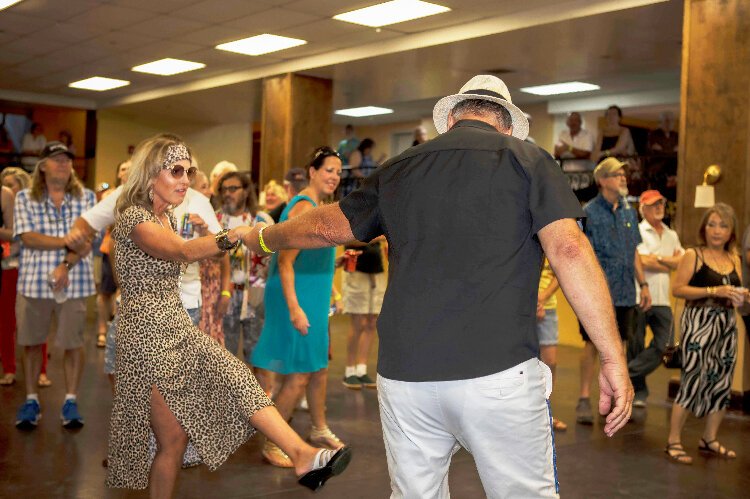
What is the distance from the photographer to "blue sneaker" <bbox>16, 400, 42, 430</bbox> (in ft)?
17.4

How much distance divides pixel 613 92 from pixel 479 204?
520 inches

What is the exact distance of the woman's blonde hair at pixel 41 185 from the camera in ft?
17.6

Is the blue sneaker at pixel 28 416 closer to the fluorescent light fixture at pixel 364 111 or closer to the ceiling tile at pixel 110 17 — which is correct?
the ceiling tile at pixel 110 17

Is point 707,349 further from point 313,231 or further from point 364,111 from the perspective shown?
point 364,111

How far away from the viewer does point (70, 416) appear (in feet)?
17.6

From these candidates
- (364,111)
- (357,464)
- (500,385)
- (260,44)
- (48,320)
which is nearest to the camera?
(500,385)

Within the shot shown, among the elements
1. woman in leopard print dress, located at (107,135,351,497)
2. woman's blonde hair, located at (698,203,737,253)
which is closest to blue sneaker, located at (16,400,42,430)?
woman in leopard print dress, located at (107,135,351,497)

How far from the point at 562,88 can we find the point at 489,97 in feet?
39.6

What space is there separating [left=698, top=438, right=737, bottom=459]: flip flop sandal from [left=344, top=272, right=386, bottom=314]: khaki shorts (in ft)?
9.03

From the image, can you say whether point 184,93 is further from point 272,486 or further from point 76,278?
point 272,486

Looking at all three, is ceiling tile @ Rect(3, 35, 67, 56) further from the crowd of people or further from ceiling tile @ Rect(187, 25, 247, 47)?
the crowd of people

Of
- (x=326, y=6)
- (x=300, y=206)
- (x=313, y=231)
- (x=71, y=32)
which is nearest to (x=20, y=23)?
(x=71, y=32)

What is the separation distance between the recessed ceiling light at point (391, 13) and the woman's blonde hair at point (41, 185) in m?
4.34

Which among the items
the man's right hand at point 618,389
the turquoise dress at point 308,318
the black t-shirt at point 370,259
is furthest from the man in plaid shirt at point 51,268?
the man's right hand at point 618,389
